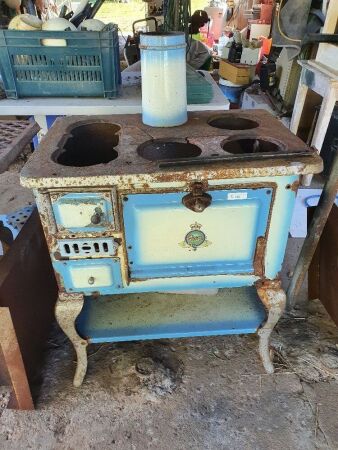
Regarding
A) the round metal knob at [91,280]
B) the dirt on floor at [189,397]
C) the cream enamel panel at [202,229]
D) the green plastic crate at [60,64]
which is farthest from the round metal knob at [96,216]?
the green plastic crate at [60,64]

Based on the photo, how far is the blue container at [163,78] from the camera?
4.49 feet

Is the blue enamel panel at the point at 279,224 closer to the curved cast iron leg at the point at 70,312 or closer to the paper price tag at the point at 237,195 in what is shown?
the paper price tag at the point at 237,195

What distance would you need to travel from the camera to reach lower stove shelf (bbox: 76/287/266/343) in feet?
5.09

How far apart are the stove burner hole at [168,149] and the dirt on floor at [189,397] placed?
37.0 inches

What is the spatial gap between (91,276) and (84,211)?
0.89 feet

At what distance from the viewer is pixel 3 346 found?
1344mm

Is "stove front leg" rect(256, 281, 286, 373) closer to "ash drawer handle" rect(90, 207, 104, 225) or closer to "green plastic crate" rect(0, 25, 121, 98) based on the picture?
"ash drawer handle" rect(90, 207, 104, 225)

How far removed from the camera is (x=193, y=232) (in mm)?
1281

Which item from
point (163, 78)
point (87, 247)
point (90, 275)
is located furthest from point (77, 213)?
point (163, 78)

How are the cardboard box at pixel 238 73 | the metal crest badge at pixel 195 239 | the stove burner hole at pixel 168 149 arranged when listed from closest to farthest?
the metal crest badge at pixel 195 239, the stove burner hole at pixel 168 149, the cardboard box at pixel 238 73

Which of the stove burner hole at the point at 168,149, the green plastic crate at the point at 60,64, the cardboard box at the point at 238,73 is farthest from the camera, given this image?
the cardboard box at the point at 238,73

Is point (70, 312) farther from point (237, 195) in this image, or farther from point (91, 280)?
point (237, 195)

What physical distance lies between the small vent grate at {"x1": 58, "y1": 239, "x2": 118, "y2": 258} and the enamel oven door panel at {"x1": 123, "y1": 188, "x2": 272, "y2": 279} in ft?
0.21

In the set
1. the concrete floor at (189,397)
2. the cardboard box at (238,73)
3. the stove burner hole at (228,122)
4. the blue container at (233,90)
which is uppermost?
the stove burner hole at (228,122)
